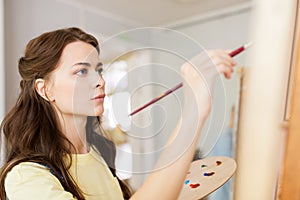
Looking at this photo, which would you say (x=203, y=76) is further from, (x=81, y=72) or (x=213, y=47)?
(x=81, y=72)

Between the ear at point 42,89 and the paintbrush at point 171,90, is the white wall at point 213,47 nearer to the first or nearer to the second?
the paintbrush at point 171,90

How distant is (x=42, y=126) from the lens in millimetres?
676

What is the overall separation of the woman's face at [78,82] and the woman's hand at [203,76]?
0.15m

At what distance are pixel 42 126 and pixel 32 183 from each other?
15cm

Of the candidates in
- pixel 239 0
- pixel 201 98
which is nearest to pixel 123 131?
pixel 201 98

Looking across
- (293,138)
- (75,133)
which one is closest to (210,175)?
(293,138)

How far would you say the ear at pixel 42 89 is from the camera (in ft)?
2.19

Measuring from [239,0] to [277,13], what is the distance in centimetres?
6

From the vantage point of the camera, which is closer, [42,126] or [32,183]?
[32,183]

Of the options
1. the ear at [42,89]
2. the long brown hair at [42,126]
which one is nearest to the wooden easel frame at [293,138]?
the long brown hair at [42,126]

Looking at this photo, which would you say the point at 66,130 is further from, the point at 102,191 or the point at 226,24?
the point at 226,24

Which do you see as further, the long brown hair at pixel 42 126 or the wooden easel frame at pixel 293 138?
the long brown hair at pixel 42 126

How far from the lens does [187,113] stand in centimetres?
51

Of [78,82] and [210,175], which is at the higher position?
[78,82]
